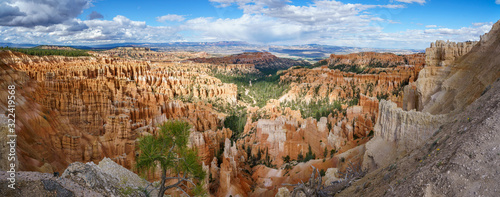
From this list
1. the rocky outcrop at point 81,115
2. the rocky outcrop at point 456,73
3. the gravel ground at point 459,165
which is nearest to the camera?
the gravel ground at point 459,165

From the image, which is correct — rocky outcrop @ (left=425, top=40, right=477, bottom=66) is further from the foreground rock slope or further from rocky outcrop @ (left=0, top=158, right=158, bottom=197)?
rocky outcrop @ (left=0, top=158, right=158, bottom=197)

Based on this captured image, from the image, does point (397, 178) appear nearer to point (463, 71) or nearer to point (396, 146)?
point (396, 146)

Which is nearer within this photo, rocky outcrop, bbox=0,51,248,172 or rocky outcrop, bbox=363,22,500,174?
rocky outcrop, bbox=363,22,500,174

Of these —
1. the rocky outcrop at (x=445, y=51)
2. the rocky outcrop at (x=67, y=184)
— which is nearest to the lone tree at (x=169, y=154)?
the rocky outcrop at (x=67, y=184)

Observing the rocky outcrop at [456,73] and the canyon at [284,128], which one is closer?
the canyon at [284,128]

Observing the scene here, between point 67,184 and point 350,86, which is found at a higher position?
point 350,86

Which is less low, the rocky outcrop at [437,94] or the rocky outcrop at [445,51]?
the rocky outcrop at [445,51]

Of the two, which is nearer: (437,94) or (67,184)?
(67,184)

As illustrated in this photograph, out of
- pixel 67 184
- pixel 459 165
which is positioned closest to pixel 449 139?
pixel 459 165

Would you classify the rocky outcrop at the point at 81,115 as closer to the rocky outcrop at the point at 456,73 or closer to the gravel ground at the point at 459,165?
the gravel ground at the point at 459,165

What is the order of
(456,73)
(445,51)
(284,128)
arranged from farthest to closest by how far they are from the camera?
(284,128), (445,51), (456,73)

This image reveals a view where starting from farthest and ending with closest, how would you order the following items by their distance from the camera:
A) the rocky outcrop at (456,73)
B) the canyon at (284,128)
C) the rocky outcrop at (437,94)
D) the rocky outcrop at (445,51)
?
the rocky outcrop at (445,51)
the rocky outcrop at (456,73)
the rocky outcrop at (437,94)
the canyon at (284,128)

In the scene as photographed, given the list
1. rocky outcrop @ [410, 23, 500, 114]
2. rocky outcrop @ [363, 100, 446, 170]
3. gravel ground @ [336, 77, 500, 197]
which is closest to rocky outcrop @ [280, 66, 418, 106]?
rocky outcrop @ [410, 23, 500, 114]

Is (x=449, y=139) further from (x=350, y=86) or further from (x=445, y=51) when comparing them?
(x=350, y=86)
